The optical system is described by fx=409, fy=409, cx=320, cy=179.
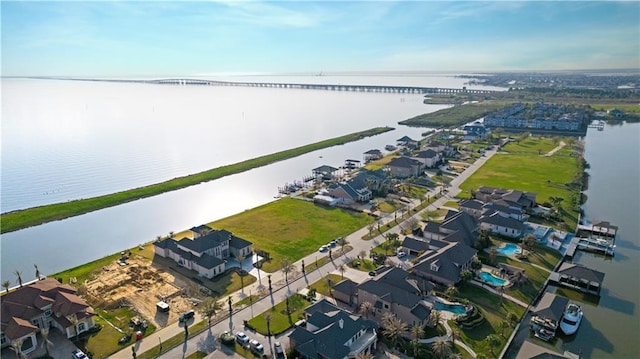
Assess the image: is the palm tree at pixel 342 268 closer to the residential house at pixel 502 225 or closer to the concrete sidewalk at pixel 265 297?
the concrete sidewalk at pixel 265 297

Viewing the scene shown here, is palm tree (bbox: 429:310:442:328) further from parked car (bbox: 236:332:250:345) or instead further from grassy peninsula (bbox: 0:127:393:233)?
grassy peninsula (bbox: 0:127:393:233)

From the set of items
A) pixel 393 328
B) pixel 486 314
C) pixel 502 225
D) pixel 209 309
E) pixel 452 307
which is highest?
pixel 209 309

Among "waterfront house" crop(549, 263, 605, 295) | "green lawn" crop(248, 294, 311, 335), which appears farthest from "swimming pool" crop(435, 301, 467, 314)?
"waterfront house" crop(549, 263, 605, 295)

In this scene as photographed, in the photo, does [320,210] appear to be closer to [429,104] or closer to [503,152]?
[503,152]

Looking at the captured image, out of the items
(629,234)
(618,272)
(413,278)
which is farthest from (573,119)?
(413,278)

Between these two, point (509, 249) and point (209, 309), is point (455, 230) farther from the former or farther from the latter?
point (209, 309)

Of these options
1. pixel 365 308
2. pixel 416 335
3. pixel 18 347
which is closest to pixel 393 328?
pixel 416 335
